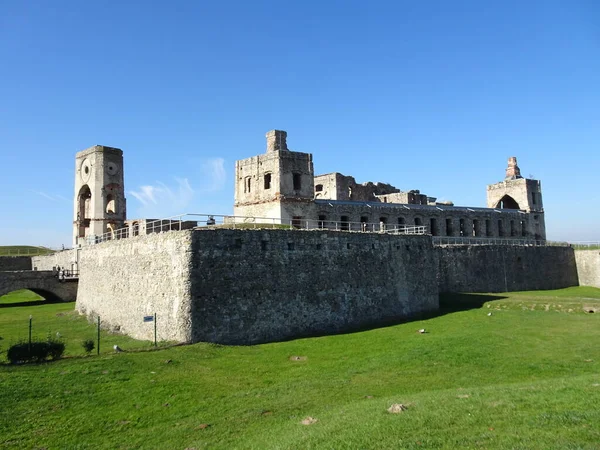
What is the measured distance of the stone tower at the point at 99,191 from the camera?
42.8 m

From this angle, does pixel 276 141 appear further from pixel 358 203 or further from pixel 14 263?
pixel 14 263

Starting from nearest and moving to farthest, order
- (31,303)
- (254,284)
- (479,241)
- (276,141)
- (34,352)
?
(34,352), (254,284), (276,141), (31,303), (479,241)

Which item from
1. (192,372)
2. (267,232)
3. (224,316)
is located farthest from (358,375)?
(267,232)

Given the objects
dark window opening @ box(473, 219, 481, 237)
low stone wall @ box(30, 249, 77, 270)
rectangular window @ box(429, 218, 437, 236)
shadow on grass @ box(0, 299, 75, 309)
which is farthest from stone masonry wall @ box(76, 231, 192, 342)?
dark window opening @ box(473, 219, 481, 237)

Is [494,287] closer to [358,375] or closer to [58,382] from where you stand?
[358,375]

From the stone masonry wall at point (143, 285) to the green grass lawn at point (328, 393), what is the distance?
1.34 metres

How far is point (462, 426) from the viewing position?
979 cm

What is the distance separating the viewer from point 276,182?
32.1 meters

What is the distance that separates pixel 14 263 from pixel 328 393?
50.9m

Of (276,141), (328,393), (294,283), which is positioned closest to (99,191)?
(276,141)

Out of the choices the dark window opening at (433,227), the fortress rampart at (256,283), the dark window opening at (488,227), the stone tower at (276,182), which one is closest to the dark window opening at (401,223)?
the dark window opening at (433,227)

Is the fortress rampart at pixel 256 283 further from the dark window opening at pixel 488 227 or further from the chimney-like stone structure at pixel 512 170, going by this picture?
the chimney-like stone structure at pixel 512 170

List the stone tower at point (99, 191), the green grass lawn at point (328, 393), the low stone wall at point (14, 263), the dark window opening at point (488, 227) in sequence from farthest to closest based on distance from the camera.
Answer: the low stone wall at point (14, 263) → the dark window opening at point (488, 227) → the stone tower at point (99, 191) → the green grass lawn at point (328, 393)

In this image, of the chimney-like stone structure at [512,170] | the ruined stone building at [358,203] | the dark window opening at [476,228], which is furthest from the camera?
the chimney-like stone structure at [512,170]
